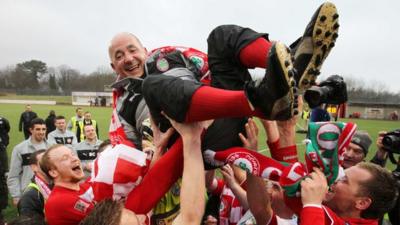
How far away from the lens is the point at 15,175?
5.47m

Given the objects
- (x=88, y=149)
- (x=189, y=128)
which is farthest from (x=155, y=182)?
(x=88, y=149)

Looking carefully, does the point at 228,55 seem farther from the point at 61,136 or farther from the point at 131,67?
the point at 61,136

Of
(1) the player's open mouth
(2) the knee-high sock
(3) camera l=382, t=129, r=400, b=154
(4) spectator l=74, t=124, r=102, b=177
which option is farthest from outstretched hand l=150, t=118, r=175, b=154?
(4) spectator l=74, t=124, r=102, b=177

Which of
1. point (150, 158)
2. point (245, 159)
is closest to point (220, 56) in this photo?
point (245, 159)

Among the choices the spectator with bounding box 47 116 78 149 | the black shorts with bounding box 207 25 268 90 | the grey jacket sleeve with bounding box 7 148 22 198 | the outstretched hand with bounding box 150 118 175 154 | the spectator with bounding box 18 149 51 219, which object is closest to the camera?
the black shorts with bounding box 207 25 268 90

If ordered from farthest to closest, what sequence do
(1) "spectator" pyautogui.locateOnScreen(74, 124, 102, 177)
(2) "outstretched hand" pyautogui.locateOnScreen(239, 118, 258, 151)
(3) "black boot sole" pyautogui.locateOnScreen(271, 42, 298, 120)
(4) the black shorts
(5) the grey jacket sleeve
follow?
(1) "spectator" pyautogui.locateOnScreen(74, 124, 102, 177), (5) the grey jacket sleeve, (2) "outstretched hand" pyautogui.locateOnScreen(239, 118, 258, 151), (4) the black shorts, (3) "black boot sole" pyautogui.locateOnScreen(271, 42, 298, 120)

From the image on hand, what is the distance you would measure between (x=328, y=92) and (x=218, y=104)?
695 mm

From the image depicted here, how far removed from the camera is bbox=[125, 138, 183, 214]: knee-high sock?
1938 mm

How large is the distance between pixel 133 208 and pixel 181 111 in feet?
2.04

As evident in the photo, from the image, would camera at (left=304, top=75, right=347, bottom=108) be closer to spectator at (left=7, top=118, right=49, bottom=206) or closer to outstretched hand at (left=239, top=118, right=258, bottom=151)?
outstretched hand at (left=239, top=118, right=258, bottom=151)

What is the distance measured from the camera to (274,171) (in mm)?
1994

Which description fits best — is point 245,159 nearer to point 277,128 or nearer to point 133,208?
point 277,128

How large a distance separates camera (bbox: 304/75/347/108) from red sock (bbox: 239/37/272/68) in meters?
0.28

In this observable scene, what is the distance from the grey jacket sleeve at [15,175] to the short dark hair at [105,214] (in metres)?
4.15
